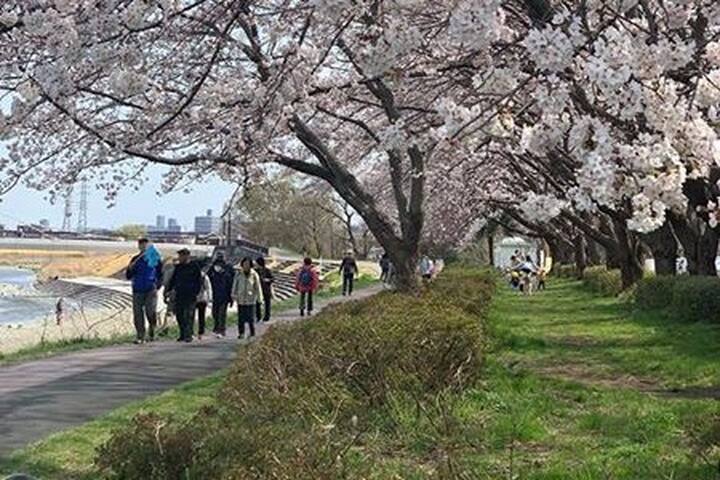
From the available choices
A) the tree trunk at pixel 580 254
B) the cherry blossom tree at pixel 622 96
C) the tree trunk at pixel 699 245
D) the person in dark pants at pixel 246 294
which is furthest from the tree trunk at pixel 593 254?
the cherry blossom tree at pixel 622 96

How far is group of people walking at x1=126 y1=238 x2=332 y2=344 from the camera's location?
14609 millimetres

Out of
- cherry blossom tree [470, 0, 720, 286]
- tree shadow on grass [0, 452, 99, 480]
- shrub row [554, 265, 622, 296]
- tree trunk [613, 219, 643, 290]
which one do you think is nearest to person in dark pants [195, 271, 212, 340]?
tree shadow on grass [0, 452, 99, 480]

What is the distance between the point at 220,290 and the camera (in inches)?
685

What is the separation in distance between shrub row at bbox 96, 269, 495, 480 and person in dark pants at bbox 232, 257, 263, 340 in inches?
262

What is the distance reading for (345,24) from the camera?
22.9ft

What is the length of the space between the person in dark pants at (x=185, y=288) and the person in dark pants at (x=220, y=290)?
4.70 ft

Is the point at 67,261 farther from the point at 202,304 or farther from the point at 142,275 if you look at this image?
the point at 142,275

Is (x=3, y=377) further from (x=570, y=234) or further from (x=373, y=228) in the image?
(x=570, y=234)

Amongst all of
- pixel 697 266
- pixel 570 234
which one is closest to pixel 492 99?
pixel 697 266

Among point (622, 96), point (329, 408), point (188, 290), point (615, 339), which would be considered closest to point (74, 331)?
point (188, 290)

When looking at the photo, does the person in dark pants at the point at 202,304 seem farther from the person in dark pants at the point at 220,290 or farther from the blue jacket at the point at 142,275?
the blue jacket at the point at 142,275

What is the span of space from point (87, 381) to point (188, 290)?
4.56 metres

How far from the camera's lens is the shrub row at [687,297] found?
638 inches

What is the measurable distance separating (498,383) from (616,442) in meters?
2.32
